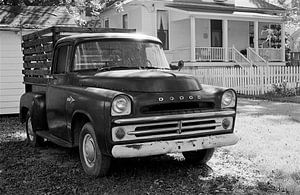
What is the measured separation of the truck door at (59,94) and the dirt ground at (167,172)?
0.58 m

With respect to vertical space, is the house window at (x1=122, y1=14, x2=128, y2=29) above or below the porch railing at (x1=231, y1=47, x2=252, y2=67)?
above

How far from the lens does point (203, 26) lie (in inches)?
1083

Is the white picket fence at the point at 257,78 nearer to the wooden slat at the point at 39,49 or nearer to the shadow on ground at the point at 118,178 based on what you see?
the wooden slat at the point at 39,49

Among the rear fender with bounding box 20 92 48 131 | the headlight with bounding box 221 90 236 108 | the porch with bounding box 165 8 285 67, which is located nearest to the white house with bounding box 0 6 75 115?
the rear fender with bounding box 20 92 48 131

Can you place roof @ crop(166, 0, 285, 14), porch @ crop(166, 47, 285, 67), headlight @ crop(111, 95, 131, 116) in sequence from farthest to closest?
A: roof @ crop(166, 0, 285, 14)
porch @ crop(166, 47, 285, 67)
headlight @ crop(111, 95, 131, 116)

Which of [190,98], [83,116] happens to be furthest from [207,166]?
[83,116]

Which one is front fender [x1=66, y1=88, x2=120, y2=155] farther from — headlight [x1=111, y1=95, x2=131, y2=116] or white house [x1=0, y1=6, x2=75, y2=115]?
white house [x1=0, y1=6, x2=75, y2=115]

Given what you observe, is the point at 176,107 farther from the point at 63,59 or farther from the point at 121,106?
the point at 63,59

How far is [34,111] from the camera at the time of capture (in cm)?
784

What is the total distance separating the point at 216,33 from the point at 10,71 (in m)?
17.2

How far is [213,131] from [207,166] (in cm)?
99

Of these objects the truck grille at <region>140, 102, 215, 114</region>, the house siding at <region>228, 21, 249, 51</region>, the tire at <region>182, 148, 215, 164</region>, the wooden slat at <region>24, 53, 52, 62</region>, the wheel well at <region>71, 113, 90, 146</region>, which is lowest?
the tire at <region>182, 148, 215, 164</region>

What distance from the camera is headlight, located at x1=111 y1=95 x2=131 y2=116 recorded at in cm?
531

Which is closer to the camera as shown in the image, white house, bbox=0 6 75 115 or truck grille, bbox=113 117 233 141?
truck grille, bbox=113 117 233 141
